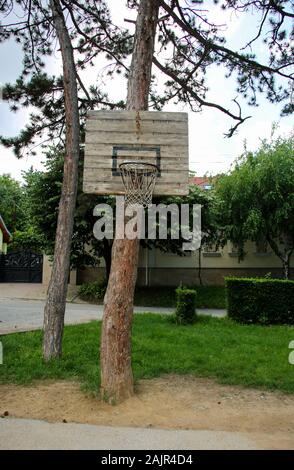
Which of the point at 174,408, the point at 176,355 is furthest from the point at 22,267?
the point at 174,408

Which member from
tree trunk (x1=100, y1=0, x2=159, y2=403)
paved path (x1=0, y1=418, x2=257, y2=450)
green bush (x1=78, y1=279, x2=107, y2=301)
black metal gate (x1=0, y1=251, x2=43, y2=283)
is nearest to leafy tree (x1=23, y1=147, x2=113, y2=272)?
green bush (x1=78, y1=279, x2=107, y2=301)

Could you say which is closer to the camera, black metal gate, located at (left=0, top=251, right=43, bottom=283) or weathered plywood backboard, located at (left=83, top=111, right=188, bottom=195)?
weathered plywood backboard, located at (left=83, top=111, right=188, bottom=195)

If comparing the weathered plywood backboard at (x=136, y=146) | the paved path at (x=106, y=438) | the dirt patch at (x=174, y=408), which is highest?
the weathered plywood backboard at (x=136, y=146)

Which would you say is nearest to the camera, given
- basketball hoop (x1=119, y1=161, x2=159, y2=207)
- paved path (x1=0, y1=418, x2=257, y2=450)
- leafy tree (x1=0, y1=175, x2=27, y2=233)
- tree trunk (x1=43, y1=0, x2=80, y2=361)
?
paved path (x1=0, y1=418, x2=257, y2=450)

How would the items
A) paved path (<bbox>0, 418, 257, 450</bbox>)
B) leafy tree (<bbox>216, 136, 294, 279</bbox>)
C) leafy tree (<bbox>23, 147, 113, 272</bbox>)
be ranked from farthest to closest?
leafy tree (<bbox>216, 136, 294, 279</bbox>), leafy tree (<bbox>23, 147, 113, 272</bbox>), paved path (<bbox>0, 418, 257, 450</bbox>)

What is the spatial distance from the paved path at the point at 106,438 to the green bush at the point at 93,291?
45.2ft

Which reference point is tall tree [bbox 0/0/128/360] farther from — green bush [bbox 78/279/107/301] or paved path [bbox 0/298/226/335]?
green bush [bbox 78/279/107/301]

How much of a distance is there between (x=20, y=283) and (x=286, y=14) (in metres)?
21.3

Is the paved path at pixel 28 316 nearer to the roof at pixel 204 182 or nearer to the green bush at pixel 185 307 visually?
the green bush at pixel 185 307

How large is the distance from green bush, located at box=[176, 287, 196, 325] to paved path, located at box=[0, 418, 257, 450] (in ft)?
23.1

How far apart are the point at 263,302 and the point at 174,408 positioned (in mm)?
7549

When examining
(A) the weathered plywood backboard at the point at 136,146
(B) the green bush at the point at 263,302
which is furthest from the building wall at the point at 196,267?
(A) the weathered plywood backboard at the point at 136,146

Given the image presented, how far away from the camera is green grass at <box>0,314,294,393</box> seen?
6742 millimetres

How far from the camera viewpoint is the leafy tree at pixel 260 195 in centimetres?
1839
